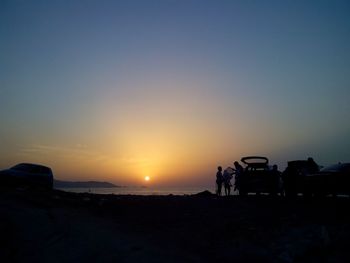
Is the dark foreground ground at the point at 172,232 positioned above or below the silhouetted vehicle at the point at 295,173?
below

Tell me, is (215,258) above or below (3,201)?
below

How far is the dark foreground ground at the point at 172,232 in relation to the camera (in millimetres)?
9102

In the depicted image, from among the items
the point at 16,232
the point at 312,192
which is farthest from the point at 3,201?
the point at 312,192

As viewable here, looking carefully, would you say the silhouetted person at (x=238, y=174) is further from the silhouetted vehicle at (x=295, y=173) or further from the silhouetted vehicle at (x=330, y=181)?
the silhouetted vehicle at (x=330, y=181)

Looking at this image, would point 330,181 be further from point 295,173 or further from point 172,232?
point 172,232

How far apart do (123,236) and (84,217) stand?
2.87 metres

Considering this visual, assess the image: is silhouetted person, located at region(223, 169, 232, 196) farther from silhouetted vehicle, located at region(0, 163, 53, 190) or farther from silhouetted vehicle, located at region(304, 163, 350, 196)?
silhouetted vehicle, located at region(0, 163, 53, 190)

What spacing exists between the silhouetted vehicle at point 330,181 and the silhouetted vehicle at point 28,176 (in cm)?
1359

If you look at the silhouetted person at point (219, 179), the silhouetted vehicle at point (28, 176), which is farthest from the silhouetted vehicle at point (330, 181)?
the silhouetted vehicle at point (28, 176)

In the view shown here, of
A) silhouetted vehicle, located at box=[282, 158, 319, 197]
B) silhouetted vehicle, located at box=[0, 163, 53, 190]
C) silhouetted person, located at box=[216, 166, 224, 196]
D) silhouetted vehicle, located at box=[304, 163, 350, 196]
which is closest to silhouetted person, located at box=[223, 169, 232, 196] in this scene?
silhouetted person, located at box=[216, 166, 224, 196]

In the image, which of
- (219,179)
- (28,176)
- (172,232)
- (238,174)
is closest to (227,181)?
(219,179)

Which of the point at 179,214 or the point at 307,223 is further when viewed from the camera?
the point at 179,214

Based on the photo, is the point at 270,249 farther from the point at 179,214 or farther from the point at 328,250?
the point at 179,214

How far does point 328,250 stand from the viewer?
8.81m
